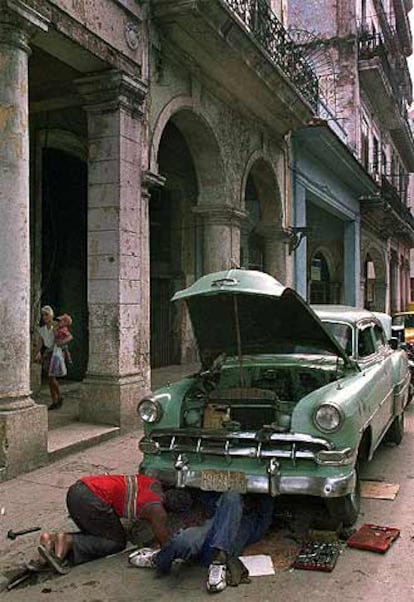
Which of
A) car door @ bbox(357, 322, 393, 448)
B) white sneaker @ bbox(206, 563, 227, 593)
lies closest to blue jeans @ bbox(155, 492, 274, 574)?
white sneaker @ bbox(206, 563, 227, 593)

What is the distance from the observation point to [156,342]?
1377 centimetres

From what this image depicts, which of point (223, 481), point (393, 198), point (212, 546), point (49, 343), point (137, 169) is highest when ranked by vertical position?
point (393, 198)

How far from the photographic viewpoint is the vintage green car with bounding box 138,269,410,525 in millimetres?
4496

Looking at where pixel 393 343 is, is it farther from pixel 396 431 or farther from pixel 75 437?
pixel 75 437

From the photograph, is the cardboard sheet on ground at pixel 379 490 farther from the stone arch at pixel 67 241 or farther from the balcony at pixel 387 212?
the balcony at pixel 387 212

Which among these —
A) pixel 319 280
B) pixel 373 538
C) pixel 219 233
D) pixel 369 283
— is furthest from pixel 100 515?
pixel 369 283

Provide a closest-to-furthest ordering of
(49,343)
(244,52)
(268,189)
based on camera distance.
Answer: (49,343) < (244,52) < (268,189)

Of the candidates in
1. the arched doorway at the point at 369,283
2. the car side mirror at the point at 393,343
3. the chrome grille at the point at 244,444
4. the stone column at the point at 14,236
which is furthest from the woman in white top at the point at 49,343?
the arched doorway at the point at 369,283

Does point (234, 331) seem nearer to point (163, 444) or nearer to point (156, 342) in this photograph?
point (163, 444)

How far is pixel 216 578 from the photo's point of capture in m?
3.82

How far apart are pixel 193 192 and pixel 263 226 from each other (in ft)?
5.98

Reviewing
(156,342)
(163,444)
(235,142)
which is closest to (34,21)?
(163,444)

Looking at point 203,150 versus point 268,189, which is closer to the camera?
point 203,150

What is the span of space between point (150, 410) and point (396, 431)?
3656 mm
